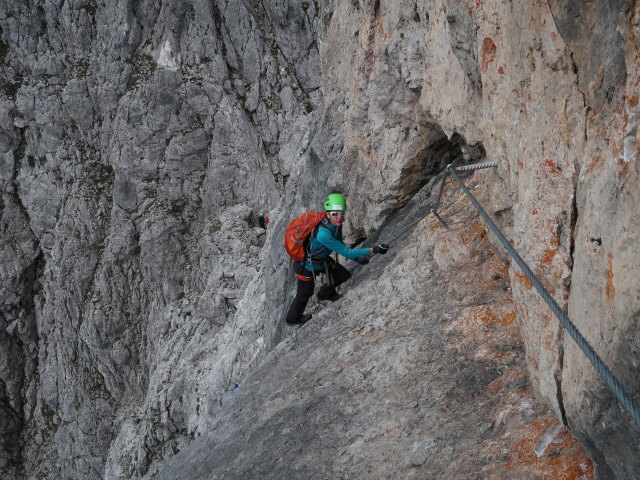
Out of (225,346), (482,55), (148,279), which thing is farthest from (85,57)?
(482,55)

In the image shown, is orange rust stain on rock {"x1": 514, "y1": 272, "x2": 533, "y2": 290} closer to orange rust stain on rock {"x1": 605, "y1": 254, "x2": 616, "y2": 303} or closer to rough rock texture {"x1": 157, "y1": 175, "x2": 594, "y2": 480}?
rough rock texture {"x1": 157, "y1": 175, "x2": 594, "y2": 480}

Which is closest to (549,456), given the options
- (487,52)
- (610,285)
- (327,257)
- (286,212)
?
(610,285)

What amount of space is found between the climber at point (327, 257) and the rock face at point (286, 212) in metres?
0.62

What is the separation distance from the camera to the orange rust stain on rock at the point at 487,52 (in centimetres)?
533

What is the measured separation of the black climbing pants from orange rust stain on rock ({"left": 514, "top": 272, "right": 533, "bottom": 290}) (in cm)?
465

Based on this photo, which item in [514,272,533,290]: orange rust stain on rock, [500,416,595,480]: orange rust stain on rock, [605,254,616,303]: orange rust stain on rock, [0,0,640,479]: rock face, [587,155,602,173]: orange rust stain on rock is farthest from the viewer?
[514,272,533,290]: orange rust stain on rock

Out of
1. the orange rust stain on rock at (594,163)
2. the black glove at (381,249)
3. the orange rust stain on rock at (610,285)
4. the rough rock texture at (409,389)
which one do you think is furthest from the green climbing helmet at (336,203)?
the orange rust stain on rock at (610,285)

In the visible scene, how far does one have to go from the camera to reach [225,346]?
1756 cm

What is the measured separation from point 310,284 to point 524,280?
17.9ft

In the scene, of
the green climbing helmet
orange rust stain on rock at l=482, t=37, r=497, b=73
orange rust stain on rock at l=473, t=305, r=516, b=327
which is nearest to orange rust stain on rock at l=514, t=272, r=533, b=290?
orange rust stain on rock at l=473, t=305, r=516, b=327

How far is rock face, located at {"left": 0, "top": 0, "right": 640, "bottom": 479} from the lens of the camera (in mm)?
3453

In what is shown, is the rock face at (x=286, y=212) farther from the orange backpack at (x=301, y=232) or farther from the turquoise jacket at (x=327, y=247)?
the orange backpack at (x=301, y=232)

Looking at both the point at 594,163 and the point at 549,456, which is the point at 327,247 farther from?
the point at 594,163

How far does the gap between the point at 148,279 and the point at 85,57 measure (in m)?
20.3
